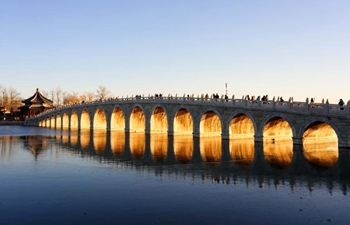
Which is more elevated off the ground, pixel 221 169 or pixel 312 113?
pixel 312 113

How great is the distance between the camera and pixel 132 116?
5341 cm

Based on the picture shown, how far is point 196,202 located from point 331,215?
4.81 meters

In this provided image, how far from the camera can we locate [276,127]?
3431 cm

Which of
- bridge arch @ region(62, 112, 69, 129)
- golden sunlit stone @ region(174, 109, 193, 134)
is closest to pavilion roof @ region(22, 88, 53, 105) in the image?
bridge arch @ region(62, 112, 69, 129)

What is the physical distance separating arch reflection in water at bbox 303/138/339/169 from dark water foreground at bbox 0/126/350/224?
0.12 metres

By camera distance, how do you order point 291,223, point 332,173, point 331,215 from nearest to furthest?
point 291,223 → point 331,215 → point 332,173

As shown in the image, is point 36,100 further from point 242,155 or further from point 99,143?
point 242,155

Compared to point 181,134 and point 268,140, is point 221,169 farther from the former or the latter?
point 181,134

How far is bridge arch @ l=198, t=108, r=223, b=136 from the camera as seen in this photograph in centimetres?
3904

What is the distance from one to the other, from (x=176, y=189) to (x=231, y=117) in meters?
21.8

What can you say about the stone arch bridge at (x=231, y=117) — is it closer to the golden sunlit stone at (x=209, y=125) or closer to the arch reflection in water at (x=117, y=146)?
the golden sunlit stone at (x=209, y=125)

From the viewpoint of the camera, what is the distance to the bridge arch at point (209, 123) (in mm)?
39041

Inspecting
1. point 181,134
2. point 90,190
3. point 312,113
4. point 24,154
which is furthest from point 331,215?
point 181,134

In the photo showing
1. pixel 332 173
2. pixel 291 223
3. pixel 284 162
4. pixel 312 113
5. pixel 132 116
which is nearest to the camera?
pixel 291 223
